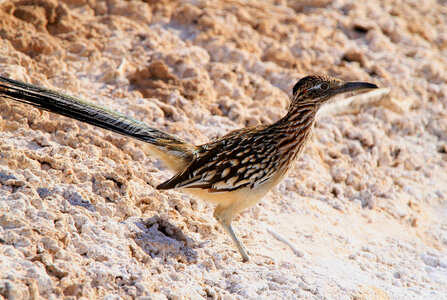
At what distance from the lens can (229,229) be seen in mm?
4645

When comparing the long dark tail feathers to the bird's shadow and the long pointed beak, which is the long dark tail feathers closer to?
the bird's shadow

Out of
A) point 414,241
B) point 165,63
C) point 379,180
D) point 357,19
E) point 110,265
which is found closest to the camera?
point 110,265

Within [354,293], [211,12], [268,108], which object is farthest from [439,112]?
[354,293]

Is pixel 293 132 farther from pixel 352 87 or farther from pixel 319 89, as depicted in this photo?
pixel 352 87

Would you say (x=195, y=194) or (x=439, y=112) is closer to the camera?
(x=195, y=194)

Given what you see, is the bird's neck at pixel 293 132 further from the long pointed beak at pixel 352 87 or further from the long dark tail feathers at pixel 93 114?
the long dark tail feathers at pixel 93 114

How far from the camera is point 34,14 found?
21.2 feet

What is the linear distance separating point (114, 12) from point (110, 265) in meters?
4.41

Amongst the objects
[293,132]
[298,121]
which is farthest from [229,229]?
[298,121]

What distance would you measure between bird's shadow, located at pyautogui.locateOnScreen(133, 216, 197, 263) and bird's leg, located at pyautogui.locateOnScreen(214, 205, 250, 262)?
30cm

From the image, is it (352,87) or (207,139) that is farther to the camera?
(207,139)

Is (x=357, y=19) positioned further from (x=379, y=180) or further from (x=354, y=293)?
(x=354, y=293)

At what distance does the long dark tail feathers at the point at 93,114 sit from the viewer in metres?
4.34

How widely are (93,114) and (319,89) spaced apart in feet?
6.44
